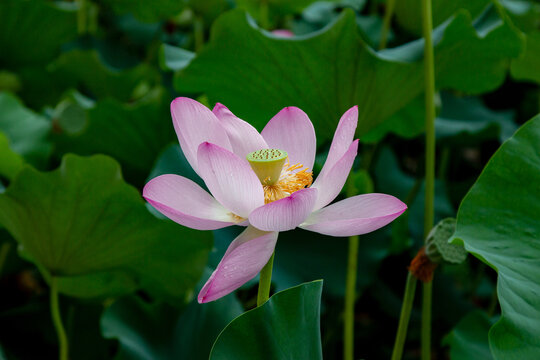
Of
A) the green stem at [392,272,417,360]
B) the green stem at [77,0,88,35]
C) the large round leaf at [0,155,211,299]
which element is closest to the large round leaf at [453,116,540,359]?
the green stem at [392,272,417,360]

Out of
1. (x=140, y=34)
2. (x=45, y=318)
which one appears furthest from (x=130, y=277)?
(x=140, y=34)

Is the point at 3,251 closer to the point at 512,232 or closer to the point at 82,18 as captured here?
the point at 82,18

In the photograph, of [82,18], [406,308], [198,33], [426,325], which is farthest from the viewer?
[82,18]

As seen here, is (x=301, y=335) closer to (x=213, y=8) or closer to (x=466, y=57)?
(x=466, y=57)

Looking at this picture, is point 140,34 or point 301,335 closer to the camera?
point 301,335

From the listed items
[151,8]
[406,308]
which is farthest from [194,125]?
[151,8]

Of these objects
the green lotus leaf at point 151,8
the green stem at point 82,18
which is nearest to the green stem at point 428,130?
the green lotus leaf at point 151,8
